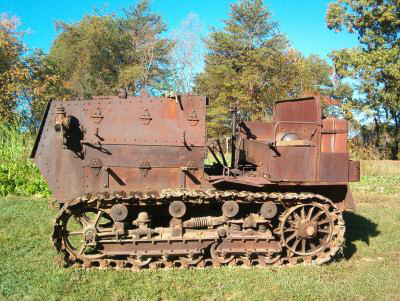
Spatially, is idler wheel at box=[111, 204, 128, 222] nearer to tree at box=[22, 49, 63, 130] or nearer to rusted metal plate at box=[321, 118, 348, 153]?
rusted metal plate at box=[321, 118, 348, 153]

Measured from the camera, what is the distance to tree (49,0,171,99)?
41375 millimetres

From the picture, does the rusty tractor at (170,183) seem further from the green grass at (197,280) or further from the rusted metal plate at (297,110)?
the rusted metal plate at (297,110)

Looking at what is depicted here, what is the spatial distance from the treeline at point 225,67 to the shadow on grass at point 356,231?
10797 mm

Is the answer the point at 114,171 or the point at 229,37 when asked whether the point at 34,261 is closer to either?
the point at 114,171

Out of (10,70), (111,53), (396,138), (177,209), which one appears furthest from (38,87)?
(396,138)

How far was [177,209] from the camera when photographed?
6.52 metres

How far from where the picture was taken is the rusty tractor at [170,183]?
6.47 meters

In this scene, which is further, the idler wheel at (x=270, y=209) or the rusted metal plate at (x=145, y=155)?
the idler wheel at (x=270, y=209)

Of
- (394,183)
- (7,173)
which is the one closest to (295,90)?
(394,183)

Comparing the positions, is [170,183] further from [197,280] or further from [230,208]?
[197,280]

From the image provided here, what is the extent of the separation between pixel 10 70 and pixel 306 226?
22936 millimetres

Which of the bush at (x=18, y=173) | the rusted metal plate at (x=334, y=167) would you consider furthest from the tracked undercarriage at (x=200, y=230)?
the bush at (x=18, y=173)

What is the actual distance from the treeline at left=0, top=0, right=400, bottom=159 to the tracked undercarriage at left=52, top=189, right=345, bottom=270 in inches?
581

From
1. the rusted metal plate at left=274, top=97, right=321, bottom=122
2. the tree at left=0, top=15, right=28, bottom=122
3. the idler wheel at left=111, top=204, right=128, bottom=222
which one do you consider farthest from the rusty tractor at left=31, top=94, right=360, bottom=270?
the tree at left=0, top=15, right=28, bottom=122
